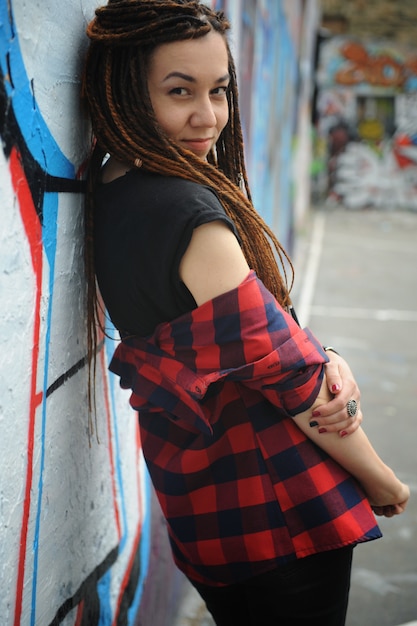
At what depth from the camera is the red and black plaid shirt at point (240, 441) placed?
1179 mm

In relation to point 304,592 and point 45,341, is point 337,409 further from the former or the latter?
point 45,341

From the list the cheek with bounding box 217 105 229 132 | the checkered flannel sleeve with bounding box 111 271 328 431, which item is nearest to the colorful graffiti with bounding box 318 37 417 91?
the cheek with bounding box 217 105 229 132

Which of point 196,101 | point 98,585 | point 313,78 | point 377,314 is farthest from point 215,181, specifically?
point 313,78

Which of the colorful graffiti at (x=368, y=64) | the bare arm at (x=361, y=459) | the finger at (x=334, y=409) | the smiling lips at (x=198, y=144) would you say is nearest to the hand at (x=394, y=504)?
the bare arm at (x=361, y=459)

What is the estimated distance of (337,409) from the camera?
125 cm

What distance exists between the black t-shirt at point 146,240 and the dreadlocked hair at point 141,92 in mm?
48

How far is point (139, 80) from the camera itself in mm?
1206

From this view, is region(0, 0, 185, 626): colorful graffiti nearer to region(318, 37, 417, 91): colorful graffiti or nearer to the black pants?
the black pants

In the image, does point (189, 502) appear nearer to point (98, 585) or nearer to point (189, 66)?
point (98, 585)

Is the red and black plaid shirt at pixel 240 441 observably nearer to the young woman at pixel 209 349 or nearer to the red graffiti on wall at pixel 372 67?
the young woman at pixel 209 349

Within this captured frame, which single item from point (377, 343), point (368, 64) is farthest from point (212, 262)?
point (368, 64)

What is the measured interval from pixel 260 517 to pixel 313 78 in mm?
12818

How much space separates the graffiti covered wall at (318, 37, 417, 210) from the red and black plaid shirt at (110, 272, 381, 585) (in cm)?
1330

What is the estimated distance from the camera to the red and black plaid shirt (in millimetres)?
1179
